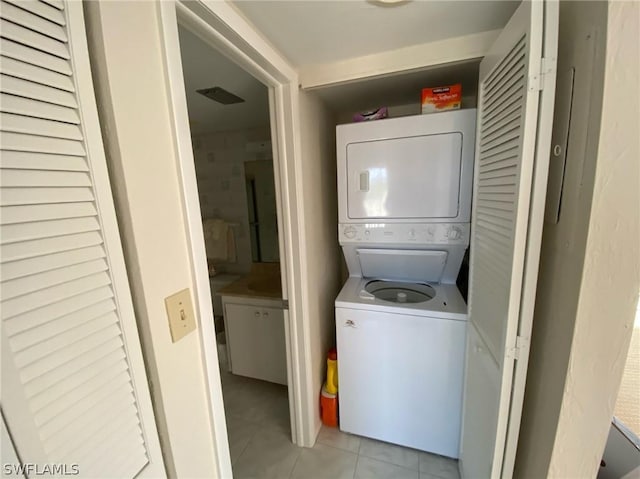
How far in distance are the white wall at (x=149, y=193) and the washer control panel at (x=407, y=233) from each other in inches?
46.0

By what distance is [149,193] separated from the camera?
70cm

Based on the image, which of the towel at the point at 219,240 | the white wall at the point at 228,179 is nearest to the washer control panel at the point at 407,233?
the white wall at the point at 228,179

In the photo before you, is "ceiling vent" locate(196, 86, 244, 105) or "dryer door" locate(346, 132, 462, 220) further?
"ceiling vent" locate(196, 86, 244, 105)

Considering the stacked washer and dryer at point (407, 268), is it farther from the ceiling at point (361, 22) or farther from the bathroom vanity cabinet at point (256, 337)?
the bathroom vanity cabinet at point (256, 337)

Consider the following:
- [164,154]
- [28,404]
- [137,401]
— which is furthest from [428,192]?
[28,404]

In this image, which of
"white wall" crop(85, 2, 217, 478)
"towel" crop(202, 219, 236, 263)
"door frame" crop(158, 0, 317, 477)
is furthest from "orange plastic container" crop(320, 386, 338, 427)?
"towel" crop(202, 219, 236, 263)

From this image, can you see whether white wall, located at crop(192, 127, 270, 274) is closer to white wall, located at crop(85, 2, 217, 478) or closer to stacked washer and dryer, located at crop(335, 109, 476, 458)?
stacked washer and dryer, located at crop(335, 109, 476, 458)

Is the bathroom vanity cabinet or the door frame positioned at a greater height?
the door frame

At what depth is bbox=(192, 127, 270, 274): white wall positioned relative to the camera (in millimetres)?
2795

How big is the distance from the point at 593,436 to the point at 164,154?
157 centimetres

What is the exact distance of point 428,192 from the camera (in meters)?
1.60

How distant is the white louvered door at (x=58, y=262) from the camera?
480mm

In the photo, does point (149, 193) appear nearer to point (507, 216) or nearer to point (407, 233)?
point (507, 216)

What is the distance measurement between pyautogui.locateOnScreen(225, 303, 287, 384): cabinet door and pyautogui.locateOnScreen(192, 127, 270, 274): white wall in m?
0.81
